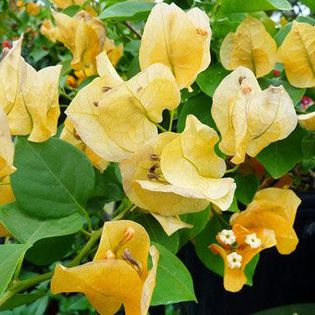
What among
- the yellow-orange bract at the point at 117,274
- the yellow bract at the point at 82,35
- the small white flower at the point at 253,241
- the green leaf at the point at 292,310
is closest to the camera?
the yellow-orange bract at the point at 117,274

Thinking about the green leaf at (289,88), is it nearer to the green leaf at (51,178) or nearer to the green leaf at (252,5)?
the green leaf at (252,5)

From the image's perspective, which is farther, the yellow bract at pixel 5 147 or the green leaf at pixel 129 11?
the green leaf at pixel 129 11

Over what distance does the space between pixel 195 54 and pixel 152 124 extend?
0.06 metres

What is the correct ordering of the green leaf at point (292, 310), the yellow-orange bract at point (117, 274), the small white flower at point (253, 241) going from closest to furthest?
the yellow-orange bract at point (117, 274) < the small white flower at point (253, 241) < the green leaf at point (292, 310)

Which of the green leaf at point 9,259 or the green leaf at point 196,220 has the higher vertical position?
the green leaf at point 9,259

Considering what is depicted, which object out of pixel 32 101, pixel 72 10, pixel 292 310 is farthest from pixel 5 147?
pixel 292 310

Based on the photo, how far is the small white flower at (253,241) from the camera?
1.36 feet

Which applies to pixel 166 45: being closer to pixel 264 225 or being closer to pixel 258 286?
pixel 264 225

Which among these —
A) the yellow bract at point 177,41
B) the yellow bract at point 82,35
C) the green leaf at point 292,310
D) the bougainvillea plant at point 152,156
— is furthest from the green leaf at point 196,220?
the green leaf at point 292,310

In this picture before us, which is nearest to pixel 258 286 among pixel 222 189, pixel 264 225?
pixel 264 225

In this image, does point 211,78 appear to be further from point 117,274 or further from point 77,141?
point 117,274

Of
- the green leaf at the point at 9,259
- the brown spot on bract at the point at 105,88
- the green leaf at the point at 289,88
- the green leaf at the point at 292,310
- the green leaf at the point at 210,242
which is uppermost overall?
the brown spot on bract at the point at 105,88

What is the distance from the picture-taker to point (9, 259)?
1.15 ft

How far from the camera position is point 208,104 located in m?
0.49
